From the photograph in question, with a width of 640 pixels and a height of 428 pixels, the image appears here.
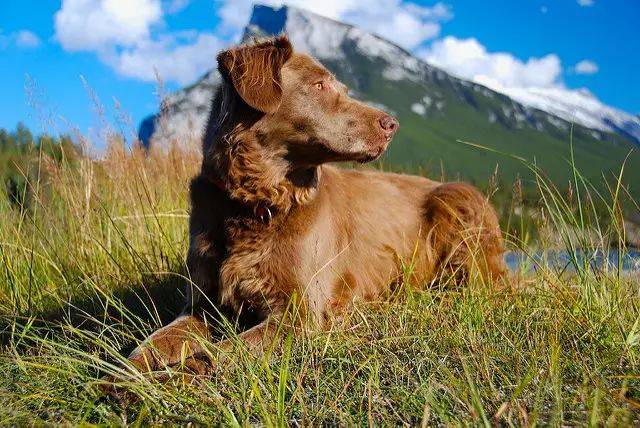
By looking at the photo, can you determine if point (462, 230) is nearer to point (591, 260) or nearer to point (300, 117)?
point (591, 260)

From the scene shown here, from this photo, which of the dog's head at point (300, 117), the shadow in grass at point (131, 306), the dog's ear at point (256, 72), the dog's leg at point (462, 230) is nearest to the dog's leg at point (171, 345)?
the shadow in grass at point (131, 306)

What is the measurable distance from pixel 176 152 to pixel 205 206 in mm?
4047

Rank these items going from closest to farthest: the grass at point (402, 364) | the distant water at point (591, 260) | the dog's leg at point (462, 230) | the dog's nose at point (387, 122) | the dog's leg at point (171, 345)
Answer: the grass at point (402, 364) < the dog's leg at point (171, 345) < the distant water at point (591, 260) < the dog's nose at point (387, 122) < the dog's leg at point (462, 230)

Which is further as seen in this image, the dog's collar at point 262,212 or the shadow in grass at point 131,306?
the shadow in grass at point 131,306

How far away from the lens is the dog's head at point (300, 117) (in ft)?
11.1

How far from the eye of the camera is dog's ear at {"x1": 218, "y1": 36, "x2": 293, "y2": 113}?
10.9 ft

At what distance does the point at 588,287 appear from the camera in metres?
2.97

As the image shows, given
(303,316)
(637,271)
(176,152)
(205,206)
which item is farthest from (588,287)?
(176,152)

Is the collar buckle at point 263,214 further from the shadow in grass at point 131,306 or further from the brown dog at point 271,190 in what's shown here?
the shadow in grass at point 131,306

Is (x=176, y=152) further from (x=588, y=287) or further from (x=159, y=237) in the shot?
(x=588, y=287)

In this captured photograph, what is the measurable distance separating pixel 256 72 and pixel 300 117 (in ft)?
1.11

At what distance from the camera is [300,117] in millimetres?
3479

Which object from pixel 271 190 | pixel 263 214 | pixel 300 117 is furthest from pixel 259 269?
pixel 300 117

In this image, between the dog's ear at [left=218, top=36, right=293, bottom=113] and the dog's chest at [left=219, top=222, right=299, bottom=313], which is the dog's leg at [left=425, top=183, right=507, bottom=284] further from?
the dog's ear at [left=218, top=36, right=293, bottom=113]
